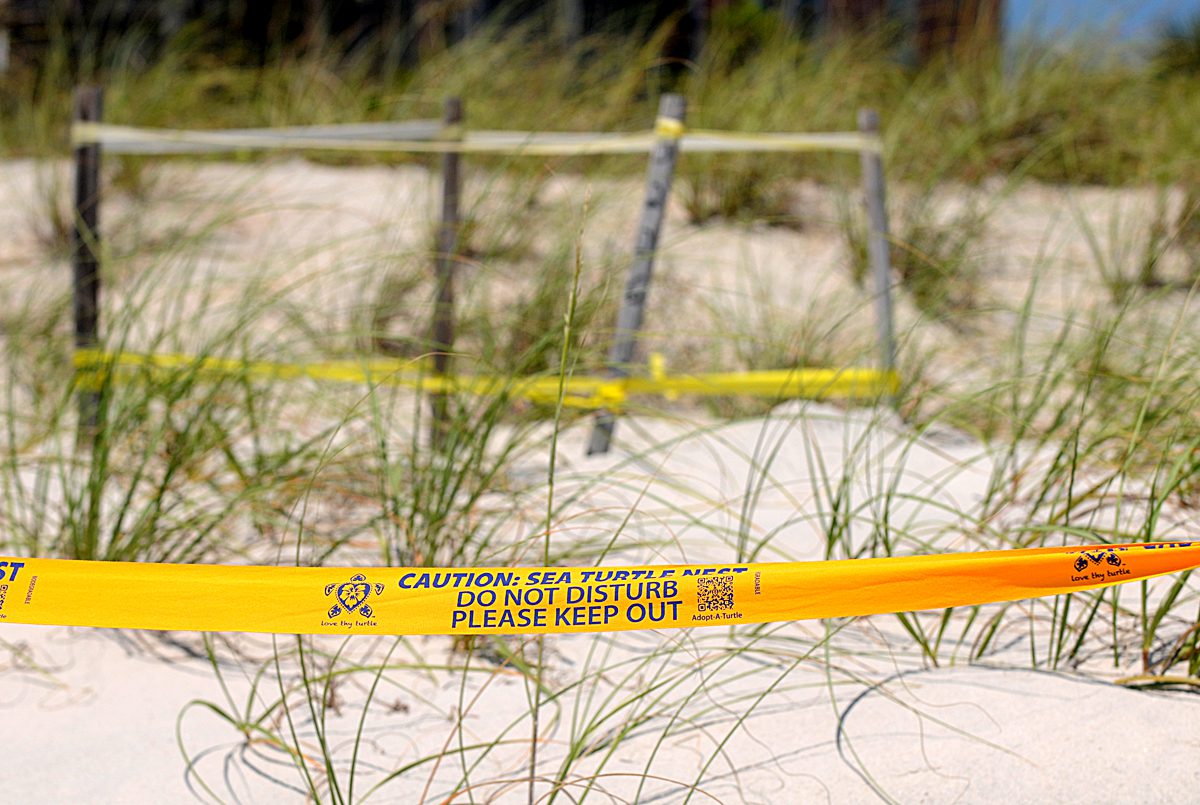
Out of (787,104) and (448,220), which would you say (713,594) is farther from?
(787,104)

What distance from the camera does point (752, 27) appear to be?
10.6 meters

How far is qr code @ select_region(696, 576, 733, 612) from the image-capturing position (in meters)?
1.42

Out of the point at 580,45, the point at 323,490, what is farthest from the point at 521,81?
the point at 323,490

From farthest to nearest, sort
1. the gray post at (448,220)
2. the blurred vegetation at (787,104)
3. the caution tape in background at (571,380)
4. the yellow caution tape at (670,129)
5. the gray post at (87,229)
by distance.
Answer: the blurred vegetation at (787,104) < the gray post at (87,229) < the yellow caution tape at (670,129) < the gray post at (448,220) < the caution tape in background at (571,380)

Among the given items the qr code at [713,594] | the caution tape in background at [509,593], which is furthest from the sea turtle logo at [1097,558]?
the qr code at [713,594]

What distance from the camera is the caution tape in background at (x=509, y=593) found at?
139 centimetres

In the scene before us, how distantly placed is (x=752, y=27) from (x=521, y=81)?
193 inches

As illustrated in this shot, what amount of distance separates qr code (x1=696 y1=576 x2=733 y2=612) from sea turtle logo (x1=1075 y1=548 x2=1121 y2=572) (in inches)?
17.6

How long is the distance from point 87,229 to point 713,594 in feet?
8.79

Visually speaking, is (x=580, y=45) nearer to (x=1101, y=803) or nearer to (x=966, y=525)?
(x=966, y=525)

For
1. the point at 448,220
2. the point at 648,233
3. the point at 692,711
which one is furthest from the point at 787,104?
the point at 692,711

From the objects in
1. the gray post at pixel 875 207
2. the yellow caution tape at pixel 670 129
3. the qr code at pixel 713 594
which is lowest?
the qr code at pixel 713 594

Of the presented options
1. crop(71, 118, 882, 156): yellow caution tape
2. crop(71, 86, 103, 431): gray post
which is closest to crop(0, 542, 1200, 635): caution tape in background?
crop(71, 118, 882, 156): yellow caution tape

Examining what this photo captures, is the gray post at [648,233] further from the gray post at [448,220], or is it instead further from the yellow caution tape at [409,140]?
the gray post at [448,220]
